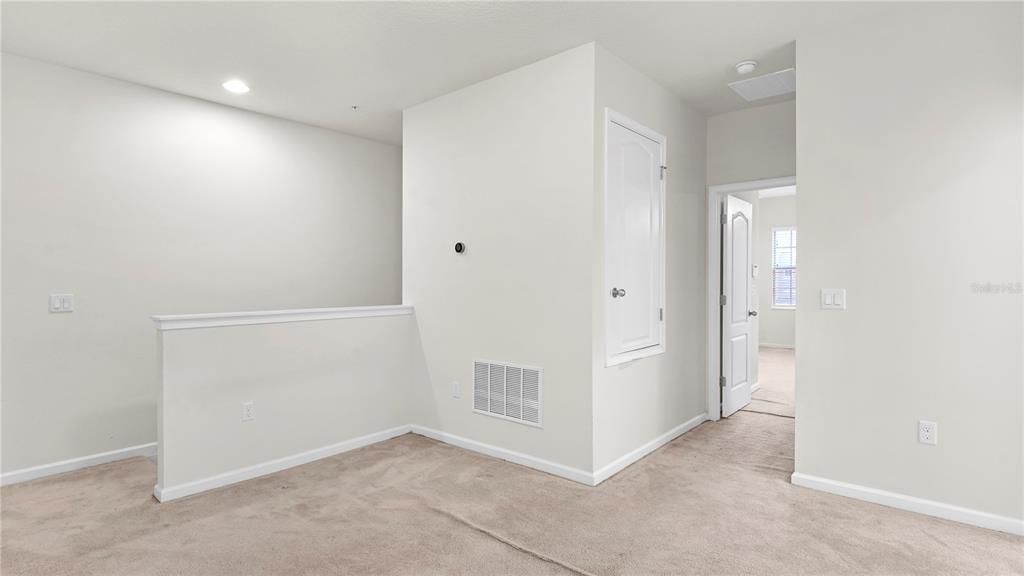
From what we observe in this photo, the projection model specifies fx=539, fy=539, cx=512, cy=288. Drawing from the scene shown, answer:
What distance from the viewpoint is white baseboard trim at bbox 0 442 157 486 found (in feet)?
11.0

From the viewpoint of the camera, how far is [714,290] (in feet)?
15.4

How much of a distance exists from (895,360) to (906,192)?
2.93 ft

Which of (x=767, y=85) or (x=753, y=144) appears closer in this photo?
(x=767, y=85)

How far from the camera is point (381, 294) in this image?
5629 millimetres

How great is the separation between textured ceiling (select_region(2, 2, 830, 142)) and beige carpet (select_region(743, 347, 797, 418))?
2938 millimetres

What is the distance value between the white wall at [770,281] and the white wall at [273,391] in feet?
25.6

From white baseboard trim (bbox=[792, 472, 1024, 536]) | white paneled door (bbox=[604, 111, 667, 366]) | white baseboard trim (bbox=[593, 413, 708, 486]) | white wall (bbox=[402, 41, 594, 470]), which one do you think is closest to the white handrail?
white wall (bbox=[402, 41, 594, 470])

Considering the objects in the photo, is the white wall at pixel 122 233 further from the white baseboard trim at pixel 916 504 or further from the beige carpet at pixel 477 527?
the white baseboard trim at pixel 916 504

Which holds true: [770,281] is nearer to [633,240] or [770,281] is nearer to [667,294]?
[667,294]

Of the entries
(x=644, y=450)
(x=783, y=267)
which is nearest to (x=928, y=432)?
(x=644, y=450)

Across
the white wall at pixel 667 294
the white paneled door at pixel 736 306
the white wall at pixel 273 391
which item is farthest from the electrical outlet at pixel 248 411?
the white paneled door at pixel 736 306

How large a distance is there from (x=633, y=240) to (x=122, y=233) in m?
3.59

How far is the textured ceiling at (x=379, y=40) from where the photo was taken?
2.84 m

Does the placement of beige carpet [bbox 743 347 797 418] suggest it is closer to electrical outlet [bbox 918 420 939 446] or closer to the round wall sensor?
electrical outlet [bbox 918 420 939 446]
